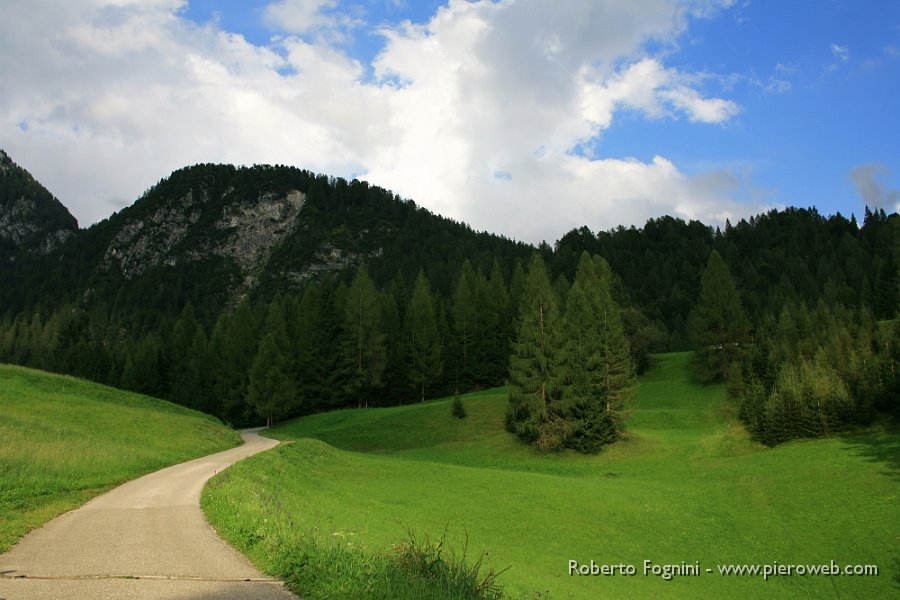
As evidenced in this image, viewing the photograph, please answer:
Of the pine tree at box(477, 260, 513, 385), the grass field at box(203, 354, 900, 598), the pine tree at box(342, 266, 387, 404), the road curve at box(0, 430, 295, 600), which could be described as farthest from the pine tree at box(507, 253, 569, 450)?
the road curve at box(0, 430, 295, 600)

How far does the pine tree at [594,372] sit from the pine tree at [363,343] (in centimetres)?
3288

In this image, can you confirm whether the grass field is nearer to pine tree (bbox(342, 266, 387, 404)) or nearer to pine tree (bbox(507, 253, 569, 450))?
pine tree (bbox(507, 253, 569, 450))

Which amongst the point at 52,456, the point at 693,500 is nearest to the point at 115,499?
the point at 52,456

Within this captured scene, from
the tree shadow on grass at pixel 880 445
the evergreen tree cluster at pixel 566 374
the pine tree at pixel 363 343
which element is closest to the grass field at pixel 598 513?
the tree shadow on grass at pixel 880 445

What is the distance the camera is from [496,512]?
77.8ft

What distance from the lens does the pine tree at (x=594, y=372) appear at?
152 ft

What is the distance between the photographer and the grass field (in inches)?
532

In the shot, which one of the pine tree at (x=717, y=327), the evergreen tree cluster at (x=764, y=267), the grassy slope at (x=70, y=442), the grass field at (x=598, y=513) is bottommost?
the grass field at (x=598, y=513)

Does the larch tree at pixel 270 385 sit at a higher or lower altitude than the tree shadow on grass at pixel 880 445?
higher

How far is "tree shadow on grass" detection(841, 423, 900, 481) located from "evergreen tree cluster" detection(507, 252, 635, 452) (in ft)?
56.3

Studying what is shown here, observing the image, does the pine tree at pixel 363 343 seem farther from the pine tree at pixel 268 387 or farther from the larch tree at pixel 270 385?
the pine tree at pixel 268 387

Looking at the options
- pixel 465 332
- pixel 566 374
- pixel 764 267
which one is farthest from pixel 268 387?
pixel 764 267

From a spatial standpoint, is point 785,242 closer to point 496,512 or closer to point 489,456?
point 489,456

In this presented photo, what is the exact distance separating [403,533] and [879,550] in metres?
20.3
